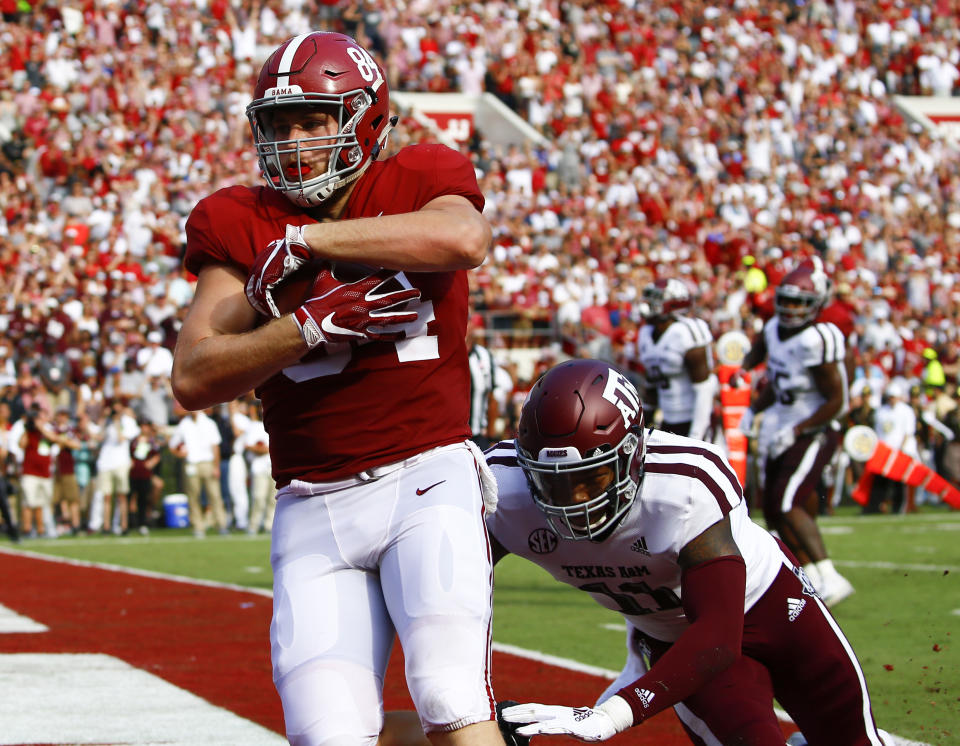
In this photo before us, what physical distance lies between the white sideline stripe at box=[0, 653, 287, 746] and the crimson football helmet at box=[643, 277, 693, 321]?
4.50 meters

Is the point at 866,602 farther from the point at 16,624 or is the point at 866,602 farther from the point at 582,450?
the point at 582,450

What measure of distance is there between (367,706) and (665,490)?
3.21 feet

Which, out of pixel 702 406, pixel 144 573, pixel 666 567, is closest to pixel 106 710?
pixel 666 567

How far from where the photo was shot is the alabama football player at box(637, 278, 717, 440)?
9.35 m

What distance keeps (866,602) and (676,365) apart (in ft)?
6.96

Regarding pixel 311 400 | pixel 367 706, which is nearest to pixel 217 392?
pixel 311 400

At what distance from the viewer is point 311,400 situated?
286cm

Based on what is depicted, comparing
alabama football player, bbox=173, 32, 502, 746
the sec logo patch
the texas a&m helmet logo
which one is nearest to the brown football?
alabama football player, bbox=173, 32, 502, 746

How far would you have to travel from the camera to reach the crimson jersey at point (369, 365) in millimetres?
2820

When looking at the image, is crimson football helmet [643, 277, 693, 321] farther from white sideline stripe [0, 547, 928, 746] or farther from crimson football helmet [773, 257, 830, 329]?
white sideline stripe [0, 547, 928, 746]

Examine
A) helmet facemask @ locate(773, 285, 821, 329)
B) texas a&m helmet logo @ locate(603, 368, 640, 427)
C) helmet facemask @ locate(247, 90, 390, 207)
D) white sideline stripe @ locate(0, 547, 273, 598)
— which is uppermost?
helmet facemask @ locate(247, 90, 390, 207)

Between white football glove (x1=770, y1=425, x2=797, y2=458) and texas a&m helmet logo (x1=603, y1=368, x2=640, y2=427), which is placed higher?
texas a&m helmet logo (x1=603, y1=368, x2=640, y2=427)

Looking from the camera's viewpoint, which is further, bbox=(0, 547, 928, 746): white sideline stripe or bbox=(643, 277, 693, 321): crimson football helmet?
bbox=(643, 277, 693, 321): crimson football helmet

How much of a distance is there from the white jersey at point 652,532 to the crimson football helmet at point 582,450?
0.28 feet
